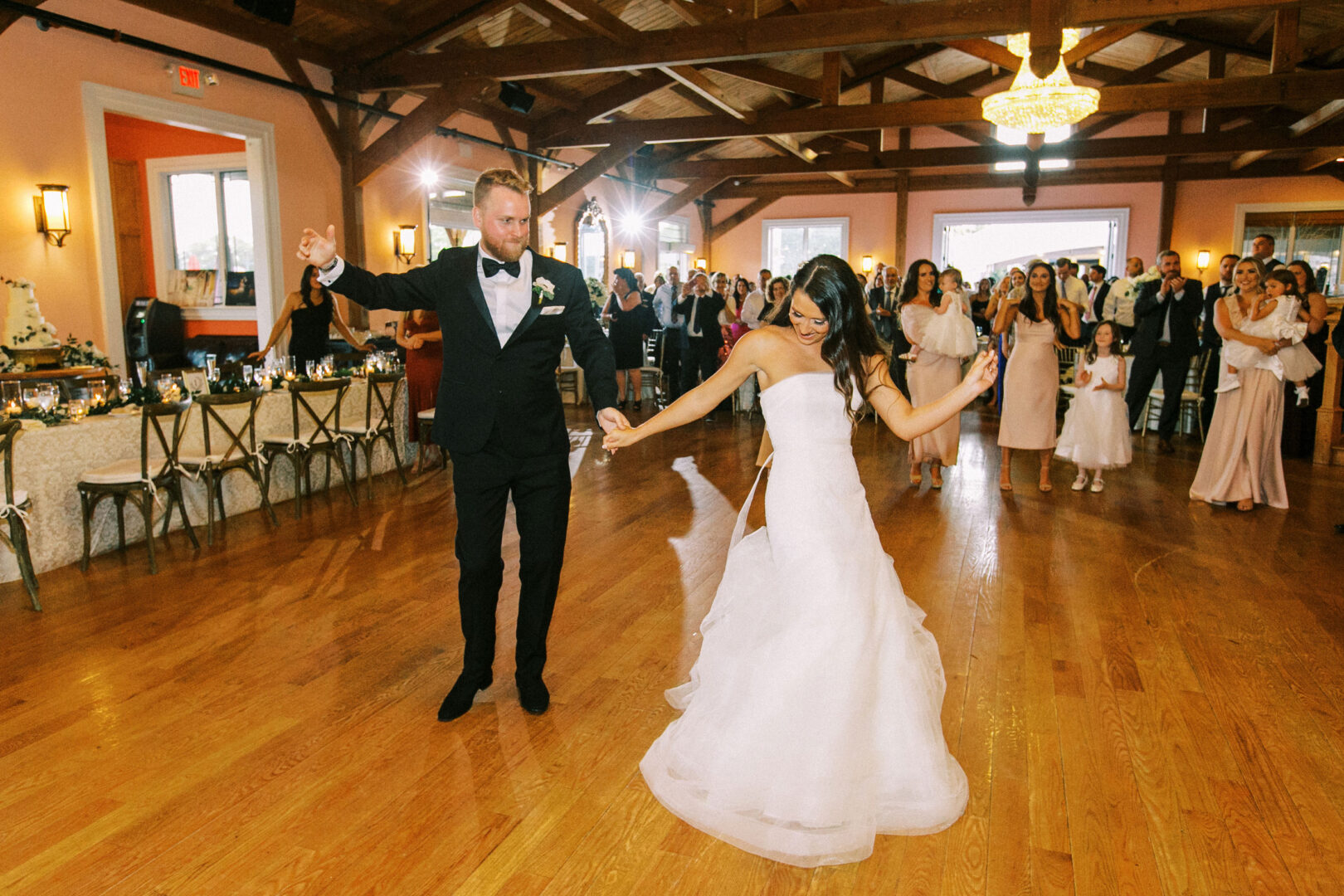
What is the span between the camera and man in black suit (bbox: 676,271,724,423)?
10047 millimetres

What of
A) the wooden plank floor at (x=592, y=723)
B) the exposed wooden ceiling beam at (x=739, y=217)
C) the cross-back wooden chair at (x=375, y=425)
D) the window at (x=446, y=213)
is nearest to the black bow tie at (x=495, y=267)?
the wooden plank floor at (x=592, y=723)

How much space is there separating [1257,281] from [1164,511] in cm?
148

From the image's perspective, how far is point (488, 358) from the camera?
261 cm

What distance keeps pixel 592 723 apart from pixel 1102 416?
4.93 meters

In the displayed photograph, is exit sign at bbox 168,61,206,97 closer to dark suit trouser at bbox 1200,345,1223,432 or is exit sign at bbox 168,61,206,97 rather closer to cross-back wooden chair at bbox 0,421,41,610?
cross-back wooden chair at bbox 0,421,41,610

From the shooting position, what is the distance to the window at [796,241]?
770 inches

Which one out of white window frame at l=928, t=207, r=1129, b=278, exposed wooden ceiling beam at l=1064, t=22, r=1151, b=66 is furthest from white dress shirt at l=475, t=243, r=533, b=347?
white window frame at l=928, t=207, r=1129, b=278

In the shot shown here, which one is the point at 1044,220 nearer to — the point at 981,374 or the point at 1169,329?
the point at 1169,329

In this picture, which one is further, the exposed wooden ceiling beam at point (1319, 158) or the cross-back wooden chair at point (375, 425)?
the exposed wooden ceiling beam at point (1319, 158)

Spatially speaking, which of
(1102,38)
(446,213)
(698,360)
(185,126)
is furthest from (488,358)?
(1102,38)

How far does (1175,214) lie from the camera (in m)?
16.7

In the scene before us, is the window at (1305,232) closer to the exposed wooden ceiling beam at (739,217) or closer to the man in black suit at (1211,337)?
the exposed wooden ceiling beam at (739,217)

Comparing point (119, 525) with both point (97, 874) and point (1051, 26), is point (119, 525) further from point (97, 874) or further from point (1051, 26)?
point (1051, 26)

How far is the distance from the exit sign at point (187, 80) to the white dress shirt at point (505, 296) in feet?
21.4
